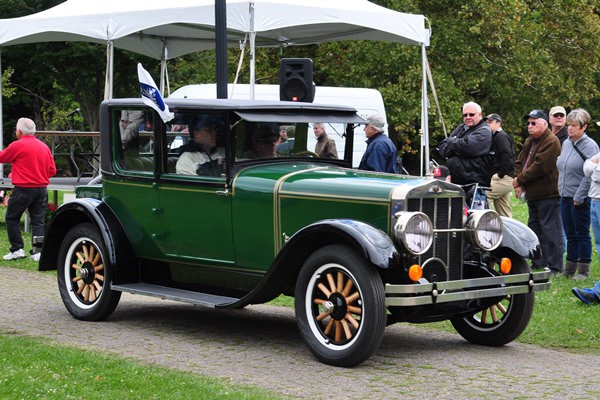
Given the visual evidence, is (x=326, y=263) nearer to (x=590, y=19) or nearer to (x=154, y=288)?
(x=154, y=288)

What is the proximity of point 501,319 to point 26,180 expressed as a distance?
24.8ft

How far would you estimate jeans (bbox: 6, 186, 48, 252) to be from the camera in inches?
531

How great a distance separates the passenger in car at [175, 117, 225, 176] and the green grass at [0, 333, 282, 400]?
178cm

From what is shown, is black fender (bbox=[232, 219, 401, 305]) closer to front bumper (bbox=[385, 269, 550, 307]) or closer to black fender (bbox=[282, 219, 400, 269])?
black fender (bbox=[282, 219, 400, 269])

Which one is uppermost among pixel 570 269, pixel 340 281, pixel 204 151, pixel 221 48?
pixel 221 48

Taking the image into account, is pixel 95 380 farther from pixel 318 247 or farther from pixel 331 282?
pixel 318 247

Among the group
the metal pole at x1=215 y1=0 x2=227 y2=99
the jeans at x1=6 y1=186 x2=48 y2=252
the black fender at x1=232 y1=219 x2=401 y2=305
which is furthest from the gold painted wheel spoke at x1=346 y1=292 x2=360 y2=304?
the jeans at x1=6 y1=186 x2=48 y2=252

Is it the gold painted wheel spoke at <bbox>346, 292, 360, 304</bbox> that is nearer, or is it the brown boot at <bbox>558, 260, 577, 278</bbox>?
the gold painted wheel spoke at <bbox>346, 292, 360, 304</bbox>

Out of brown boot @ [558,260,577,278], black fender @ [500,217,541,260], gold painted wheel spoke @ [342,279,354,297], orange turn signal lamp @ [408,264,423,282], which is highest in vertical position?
black fender @ [500,217,541,260]

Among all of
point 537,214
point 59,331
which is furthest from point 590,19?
point 59,331

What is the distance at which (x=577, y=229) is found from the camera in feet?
38.3

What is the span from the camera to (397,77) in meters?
32.4

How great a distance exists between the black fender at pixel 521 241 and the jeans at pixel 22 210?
296 inches

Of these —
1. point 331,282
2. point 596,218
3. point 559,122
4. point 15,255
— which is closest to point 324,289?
point 331,282
